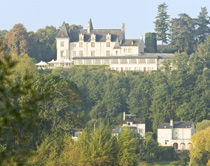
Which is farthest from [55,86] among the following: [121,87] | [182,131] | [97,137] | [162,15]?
[162,15]

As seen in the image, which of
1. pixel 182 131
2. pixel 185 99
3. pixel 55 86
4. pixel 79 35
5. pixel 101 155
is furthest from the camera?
pixel 79 35

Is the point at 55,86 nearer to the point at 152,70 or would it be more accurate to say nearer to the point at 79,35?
the point at 152,70

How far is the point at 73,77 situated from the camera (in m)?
86.5

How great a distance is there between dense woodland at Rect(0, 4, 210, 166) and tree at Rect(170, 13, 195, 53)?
155 mm

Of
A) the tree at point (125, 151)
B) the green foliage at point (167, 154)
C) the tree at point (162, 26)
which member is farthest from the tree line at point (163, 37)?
the tree at point (125, 151)

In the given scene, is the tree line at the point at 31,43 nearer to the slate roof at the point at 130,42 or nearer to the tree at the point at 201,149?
the slate roof at the point at 130,42

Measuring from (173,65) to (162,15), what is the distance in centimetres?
1488

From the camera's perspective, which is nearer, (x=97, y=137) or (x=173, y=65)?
(x=97, y=137)

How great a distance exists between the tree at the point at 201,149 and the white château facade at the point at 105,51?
71.9ft

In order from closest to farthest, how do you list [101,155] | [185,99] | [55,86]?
[101,155]
[55,86]
[185,99]

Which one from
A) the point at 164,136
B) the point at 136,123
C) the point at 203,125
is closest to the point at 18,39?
the point at 136,123

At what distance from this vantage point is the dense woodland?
43.4m

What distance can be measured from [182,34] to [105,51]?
12.1 m

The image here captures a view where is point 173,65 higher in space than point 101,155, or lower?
higher
